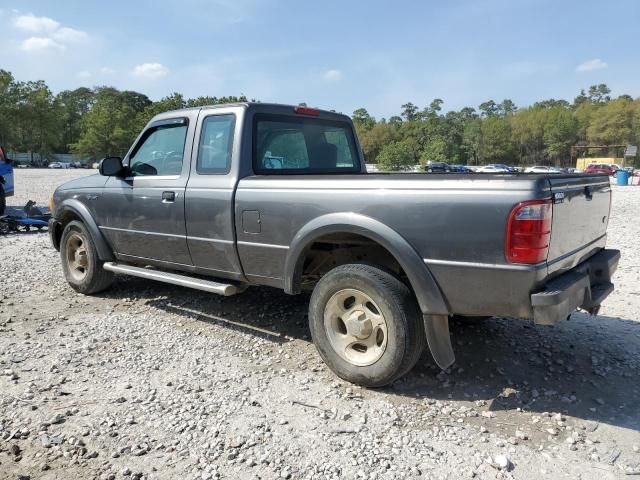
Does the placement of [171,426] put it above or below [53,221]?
below

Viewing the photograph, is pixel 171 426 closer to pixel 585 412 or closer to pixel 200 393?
pixel 200 393

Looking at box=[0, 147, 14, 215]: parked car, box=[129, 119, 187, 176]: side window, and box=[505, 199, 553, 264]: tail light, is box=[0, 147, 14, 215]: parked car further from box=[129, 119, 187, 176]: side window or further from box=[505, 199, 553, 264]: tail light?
box=[505, 199, 553, 264]: tail light

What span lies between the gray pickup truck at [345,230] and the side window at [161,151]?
0.06ft

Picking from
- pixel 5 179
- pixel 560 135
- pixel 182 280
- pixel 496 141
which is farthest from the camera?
pixel 496 141

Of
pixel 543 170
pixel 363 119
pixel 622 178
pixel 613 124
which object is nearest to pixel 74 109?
pixel 363 119

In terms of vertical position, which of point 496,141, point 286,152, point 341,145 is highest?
point 496,141

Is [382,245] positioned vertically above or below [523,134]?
below

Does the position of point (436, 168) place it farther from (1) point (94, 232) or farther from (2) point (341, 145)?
(1) point (94, 232)

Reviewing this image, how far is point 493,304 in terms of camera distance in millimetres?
2986

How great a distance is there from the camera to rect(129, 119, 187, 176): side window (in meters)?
4.73

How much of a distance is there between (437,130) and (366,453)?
88.5 m

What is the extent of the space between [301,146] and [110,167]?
1936 millimetres

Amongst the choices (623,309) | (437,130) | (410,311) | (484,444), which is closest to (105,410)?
(410,311)

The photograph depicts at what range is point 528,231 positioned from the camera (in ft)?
9.15
